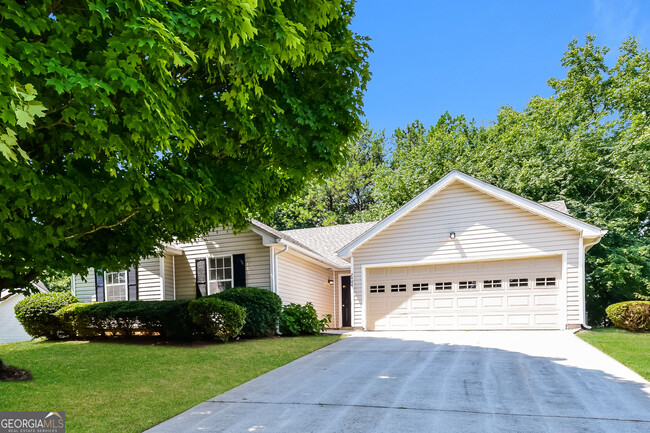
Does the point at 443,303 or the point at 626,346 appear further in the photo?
the point at 443,303

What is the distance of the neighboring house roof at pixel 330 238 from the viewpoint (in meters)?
17.9

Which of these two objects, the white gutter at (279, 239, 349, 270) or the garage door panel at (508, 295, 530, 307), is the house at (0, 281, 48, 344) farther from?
the garage door panel at (508, 295, 530, 307)

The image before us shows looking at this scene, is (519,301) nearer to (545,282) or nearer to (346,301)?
(545,282)

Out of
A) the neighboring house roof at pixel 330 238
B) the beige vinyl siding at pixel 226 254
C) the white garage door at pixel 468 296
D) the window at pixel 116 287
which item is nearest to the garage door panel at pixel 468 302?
the white garage door at pixel 468 296

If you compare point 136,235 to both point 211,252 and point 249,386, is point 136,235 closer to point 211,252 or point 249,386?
point 249,386

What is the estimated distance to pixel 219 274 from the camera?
14602mm

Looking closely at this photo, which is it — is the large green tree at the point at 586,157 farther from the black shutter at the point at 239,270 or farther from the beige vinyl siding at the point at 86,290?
the beige vinyl siding at the point at 86,290

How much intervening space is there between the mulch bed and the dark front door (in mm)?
12121

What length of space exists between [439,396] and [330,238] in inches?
545

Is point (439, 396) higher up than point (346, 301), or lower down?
higher up

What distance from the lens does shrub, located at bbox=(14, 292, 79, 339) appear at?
1254 cm

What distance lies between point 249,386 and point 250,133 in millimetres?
3919

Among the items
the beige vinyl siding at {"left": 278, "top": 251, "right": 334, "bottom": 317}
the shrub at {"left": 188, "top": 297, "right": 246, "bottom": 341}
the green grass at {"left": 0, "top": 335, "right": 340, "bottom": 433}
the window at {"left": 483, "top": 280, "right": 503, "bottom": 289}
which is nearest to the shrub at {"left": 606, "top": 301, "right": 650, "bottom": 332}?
the window at {"left": 483, "top": 280, "right": 503, "bottom": 289}

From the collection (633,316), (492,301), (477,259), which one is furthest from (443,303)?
(633,316)
